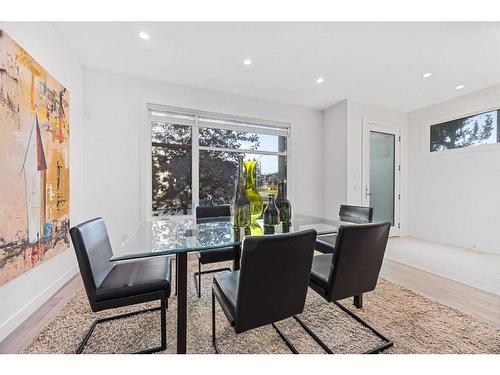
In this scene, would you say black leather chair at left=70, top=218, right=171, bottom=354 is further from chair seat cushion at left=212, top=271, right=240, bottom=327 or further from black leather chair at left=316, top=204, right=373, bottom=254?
black leather chair at left=316, top=204, right=373, bottom=254

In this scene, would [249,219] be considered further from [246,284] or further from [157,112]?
[157,112]

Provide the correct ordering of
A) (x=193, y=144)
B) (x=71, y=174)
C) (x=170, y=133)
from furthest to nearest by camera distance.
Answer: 1. (x=193, y=144)
2. (x=170, y=133)
3. (x=71, y=174)

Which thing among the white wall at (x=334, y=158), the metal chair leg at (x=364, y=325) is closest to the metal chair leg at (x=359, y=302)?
the metal chair leg at (x=364, y=325)

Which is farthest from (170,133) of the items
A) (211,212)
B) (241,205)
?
(241,205)

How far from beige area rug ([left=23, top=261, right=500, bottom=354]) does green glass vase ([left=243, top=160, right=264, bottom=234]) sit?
2.71ft

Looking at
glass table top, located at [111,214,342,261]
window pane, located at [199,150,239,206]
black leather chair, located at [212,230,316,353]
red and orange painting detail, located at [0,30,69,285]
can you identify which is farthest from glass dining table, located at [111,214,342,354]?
window pane, located at [199,150,239,206]

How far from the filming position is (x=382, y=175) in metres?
4.51

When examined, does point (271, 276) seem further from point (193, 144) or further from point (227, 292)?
point (193, 144)

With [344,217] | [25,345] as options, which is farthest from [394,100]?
[25,345]

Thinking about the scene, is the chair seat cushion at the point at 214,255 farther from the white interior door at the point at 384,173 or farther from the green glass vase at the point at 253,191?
the white interior door at the point at 384,173

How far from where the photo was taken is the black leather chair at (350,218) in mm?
2242

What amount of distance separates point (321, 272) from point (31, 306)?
237 centimetres

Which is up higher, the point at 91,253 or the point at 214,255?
the point at 91,253
